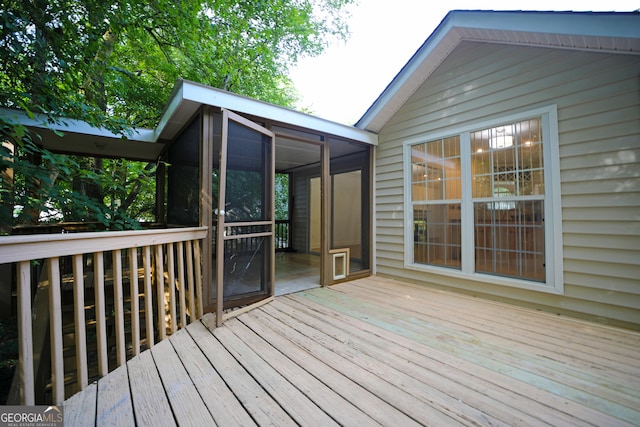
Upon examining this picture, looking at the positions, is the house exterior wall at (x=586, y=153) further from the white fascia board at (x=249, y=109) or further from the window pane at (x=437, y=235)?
the white fascia board at (x=249, y=109)

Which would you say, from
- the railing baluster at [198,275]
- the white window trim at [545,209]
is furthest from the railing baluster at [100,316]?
the white window trim at [545,209]

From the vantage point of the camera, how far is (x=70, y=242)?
1.55 meters

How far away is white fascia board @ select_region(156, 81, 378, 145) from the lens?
2.77 meters

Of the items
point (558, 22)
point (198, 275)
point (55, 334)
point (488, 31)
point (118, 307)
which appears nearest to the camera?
point (55, 334)

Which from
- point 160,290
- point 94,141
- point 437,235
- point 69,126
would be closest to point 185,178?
point 69,126

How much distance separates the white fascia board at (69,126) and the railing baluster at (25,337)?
2.25 m

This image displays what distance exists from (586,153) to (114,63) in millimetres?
8771

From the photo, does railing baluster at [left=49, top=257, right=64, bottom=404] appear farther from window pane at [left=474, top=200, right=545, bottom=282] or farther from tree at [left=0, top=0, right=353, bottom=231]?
window pane at [left=474, top=200, right=545, bottom=282]

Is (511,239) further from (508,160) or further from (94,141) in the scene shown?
(94,141)

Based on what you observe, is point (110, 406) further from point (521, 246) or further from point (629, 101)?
point (629, 101)

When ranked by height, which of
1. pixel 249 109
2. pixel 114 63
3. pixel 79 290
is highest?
pixel 114 63

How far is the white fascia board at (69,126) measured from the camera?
324 centimetres

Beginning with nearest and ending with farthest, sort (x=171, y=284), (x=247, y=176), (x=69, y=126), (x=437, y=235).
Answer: (x=171, y=284) < (x=247, y=176) < (x=69, y=126) < (x=437, y=235)

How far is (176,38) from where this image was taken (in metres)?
5.22
